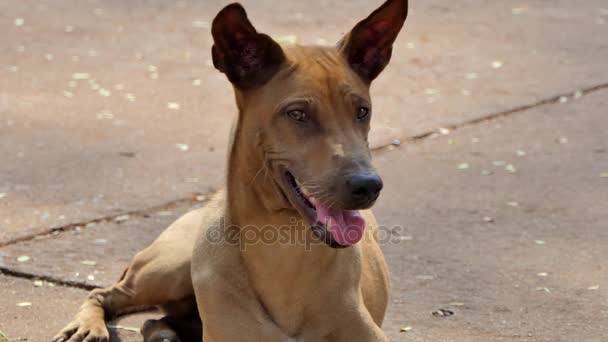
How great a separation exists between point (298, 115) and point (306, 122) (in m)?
0.04

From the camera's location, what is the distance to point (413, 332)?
4.86 metres

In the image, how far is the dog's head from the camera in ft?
11.8

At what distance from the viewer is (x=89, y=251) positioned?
18.8 ft

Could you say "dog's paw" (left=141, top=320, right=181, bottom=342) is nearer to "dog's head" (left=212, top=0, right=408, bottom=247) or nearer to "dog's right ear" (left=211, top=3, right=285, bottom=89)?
"dog's head" (left=212, top=0, right=408, bottom=247)

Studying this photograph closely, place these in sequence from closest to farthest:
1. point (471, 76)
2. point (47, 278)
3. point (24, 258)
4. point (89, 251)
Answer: point (47, 278) → point (24, 258) → point (89, 251) → point (471, 76)

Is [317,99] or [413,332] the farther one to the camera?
[413,332]

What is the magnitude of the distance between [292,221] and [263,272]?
Answer: 25 centimetres

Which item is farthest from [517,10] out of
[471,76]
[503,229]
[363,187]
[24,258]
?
[363,187]

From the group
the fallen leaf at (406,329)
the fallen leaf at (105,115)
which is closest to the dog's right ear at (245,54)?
the fallen leaf at (406,329)

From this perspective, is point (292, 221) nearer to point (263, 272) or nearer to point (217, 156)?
point (263, 272)

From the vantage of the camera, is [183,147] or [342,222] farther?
[183,147]

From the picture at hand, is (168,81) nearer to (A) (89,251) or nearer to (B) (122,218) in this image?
(B) (122,218)

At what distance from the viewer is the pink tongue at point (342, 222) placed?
3662mm

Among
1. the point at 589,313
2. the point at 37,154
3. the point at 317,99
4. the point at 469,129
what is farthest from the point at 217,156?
the point at 317,99
